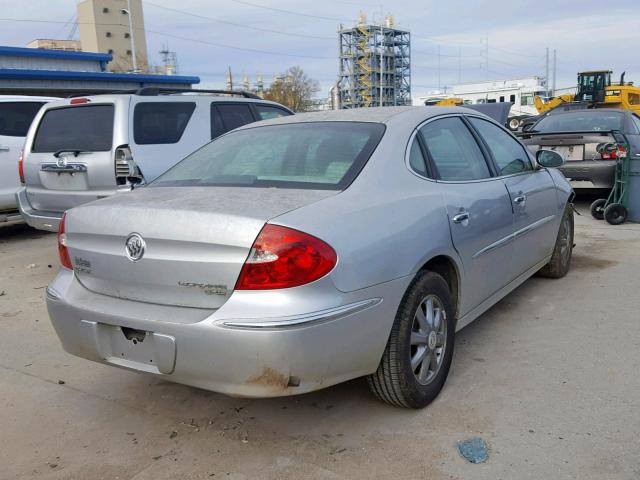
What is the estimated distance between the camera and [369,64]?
3014 inches

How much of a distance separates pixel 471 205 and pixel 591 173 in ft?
18.6

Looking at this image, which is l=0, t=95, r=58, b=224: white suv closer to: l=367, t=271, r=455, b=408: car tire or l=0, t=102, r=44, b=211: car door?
l=0, t=102, r=44, b=211: car door

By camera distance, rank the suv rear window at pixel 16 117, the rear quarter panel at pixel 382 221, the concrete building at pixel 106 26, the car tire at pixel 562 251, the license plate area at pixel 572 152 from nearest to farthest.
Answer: the rear quarter panel at pixel 382 221
the car tire at pixel 562 251
the suv rear window at pixel 16 117
the license plate area at pixel 572 152
the concrete building at pixel 106 26

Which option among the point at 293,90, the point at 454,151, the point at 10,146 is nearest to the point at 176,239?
the point at 454,151

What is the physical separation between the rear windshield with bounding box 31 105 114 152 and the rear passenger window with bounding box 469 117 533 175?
11.6ft

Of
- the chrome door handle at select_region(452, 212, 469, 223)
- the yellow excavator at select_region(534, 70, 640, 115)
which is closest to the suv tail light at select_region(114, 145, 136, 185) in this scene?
the chrome door handle at select_region(452, 212, 469, 223)

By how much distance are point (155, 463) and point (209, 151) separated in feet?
6.35

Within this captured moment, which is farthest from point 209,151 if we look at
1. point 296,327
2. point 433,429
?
point 433,429

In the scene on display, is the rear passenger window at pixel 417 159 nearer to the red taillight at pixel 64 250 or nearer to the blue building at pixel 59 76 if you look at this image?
the red taillight at pixel 64 250

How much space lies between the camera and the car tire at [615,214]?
304 inches

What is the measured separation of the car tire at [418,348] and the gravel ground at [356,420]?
0.13 metres

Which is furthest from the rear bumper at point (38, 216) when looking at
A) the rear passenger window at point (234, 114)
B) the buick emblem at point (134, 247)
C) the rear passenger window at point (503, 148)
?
the rear passenger window at point (503, 148)

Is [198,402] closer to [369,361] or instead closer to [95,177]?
[369,361]

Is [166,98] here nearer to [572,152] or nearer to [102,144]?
[102,144]
